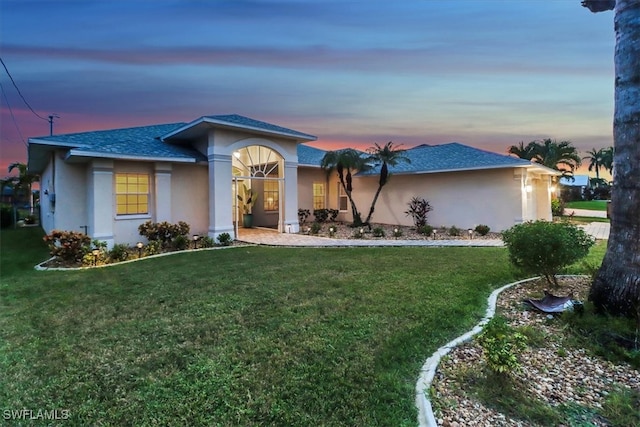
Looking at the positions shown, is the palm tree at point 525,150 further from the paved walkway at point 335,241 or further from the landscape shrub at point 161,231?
the landscape shrub at point 161,231

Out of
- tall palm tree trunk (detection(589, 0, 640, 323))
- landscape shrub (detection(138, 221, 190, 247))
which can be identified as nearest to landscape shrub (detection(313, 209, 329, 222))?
landscape shrub (detection(138, 221, 190, 247))

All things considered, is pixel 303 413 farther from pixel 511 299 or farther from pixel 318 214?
pixel 318 214

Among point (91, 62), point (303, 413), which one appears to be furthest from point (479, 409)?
point (91, 62)

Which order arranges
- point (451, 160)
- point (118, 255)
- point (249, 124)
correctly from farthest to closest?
point (451, 160) < point (249, 124) < point (118, 255)

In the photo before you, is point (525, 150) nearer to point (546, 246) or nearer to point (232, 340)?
point (546, 246)

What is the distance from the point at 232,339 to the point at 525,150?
28466 millimetres

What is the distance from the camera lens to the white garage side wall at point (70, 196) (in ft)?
38.3

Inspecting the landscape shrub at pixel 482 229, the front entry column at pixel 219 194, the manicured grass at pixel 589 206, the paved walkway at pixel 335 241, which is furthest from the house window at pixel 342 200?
the manicured grass at pixel 589 206

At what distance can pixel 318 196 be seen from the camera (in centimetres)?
1992

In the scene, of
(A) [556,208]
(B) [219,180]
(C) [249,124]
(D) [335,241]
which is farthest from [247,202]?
(A) [556,208]

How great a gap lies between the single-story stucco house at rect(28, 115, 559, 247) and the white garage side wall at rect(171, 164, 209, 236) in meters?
0.04

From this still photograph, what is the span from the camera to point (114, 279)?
7.05 meters

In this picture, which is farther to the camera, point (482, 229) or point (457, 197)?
point (457, 197)

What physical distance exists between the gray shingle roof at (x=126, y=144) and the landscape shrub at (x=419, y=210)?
10688mm
